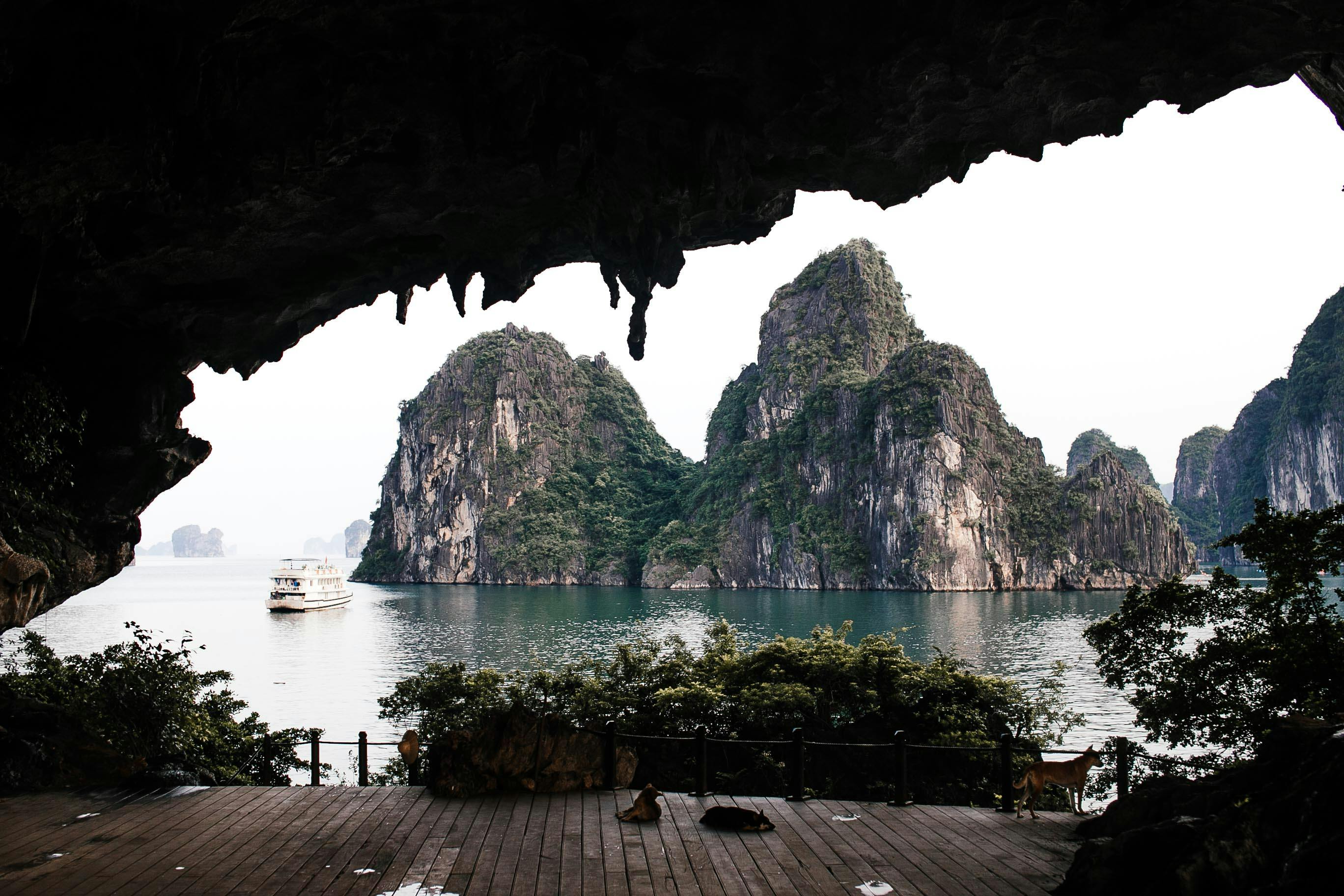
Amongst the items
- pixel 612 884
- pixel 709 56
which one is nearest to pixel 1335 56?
pixel 709 56

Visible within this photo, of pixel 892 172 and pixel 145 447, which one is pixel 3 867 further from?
pixel 892 172

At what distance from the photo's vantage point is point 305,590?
6400 cm

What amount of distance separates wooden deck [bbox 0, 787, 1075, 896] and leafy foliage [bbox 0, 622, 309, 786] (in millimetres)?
2117

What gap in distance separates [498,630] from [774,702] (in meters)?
33.9

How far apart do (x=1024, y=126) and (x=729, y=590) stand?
86.5 metres

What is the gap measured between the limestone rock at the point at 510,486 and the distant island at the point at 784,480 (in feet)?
0.88

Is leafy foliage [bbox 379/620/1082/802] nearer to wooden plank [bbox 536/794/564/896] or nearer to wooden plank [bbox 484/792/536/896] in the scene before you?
wooden plank [bbox 484/792/536/896]

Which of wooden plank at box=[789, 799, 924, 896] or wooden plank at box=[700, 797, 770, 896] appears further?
wooden plank at box=[789, 799, 924, 896]

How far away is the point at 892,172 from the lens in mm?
9875

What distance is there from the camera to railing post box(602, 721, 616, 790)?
817 centimetres

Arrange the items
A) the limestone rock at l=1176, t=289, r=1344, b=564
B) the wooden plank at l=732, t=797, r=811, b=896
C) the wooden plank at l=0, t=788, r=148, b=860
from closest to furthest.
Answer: the wooden plank at l=732, t=797, r=811, b=896 < the wooden plank at l=0, t=788, r=148, b=860 < the limestone rock at l=1176, t=289, r=1344, b=564

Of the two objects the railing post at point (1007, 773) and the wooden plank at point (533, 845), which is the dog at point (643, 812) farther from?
the railing post at point (1007, 773)

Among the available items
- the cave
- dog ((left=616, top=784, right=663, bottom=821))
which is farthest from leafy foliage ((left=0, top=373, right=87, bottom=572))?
dog ((left=616, top=784, right=663, bottom=821))

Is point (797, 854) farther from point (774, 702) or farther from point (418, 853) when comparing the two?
point (774, 702)
